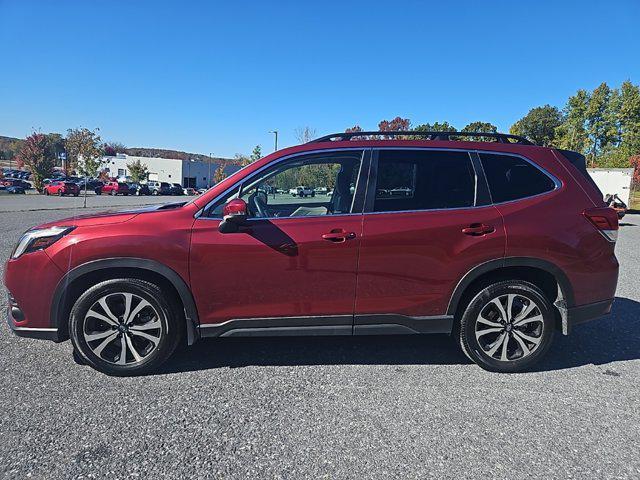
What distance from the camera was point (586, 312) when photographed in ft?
11.1

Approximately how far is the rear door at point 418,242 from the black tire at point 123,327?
1.54m

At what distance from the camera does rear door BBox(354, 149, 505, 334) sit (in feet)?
10.4

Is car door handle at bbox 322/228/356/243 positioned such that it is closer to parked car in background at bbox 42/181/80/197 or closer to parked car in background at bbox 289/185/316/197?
parked car in background at bbox 289/185/316/197

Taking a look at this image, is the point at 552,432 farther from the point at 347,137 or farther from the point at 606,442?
the point at 347,137

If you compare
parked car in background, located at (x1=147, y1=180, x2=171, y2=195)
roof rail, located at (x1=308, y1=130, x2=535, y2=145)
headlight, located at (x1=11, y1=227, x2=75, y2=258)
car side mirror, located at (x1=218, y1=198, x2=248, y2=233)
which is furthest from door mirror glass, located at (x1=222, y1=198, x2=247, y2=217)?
parked car in background, located at (x1=147, y1=180, x2=171, y2=195)

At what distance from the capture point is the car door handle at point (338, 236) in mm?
3104

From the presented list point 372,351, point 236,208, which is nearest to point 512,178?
point 372,351

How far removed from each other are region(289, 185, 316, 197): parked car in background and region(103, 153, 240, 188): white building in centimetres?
6902

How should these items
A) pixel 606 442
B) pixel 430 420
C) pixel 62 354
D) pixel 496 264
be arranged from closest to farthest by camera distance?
pixel 606 442
pixel 430 420
pixel 496 264
pixel 62 354

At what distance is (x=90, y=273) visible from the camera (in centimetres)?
312

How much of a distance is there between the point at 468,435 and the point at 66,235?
3291 millimetres

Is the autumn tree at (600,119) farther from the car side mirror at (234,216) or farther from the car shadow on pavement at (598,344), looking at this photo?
the car side mirror at (234,216)

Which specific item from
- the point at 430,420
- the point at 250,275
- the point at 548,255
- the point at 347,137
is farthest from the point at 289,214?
the point at 548,255

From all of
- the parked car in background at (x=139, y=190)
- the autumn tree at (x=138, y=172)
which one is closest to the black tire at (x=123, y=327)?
the parked car in background at (x=139, y=190)
